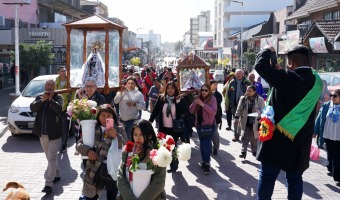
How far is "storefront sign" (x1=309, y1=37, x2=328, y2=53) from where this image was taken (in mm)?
22297

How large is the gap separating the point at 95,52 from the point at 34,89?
4409 mm

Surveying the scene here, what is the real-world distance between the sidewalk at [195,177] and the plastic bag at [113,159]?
1.68 meters

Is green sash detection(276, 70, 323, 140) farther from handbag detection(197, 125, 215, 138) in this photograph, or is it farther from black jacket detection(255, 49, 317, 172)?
handbag detection(197, 125, 215, 138)

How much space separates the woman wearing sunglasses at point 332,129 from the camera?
23.2 ft

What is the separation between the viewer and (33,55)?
2217 centimetres

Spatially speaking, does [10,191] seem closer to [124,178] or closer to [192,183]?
[124,178]

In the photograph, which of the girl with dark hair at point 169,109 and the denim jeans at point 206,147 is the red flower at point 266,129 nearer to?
the denim jeans at point 206,147

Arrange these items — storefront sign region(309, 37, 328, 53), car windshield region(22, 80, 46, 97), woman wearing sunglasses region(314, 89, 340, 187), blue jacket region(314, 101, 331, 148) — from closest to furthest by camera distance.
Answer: woman wearing sunglasses region(314, 89, 340, 187)
blue jacket region(314, 101, 331, 148)
car windshield region(22, 80, 46, 97)
storefront sign region(309, 37, 328, 53)

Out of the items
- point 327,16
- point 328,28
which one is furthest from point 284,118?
point 327,16

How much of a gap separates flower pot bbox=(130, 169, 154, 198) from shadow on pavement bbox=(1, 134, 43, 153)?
5.87 metres

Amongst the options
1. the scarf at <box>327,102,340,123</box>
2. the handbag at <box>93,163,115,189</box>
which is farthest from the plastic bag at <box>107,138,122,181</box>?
the scarf at <box>327,102,340,123</box>

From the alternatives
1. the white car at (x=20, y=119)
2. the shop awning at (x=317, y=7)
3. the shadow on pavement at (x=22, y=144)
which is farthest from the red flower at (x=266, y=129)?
the shop awning at (x=317, y=7)

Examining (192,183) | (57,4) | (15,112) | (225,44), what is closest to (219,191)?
(192,183)

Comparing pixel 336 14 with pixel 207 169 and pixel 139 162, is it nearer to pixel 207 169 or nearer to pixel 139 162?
pixel 207 169
